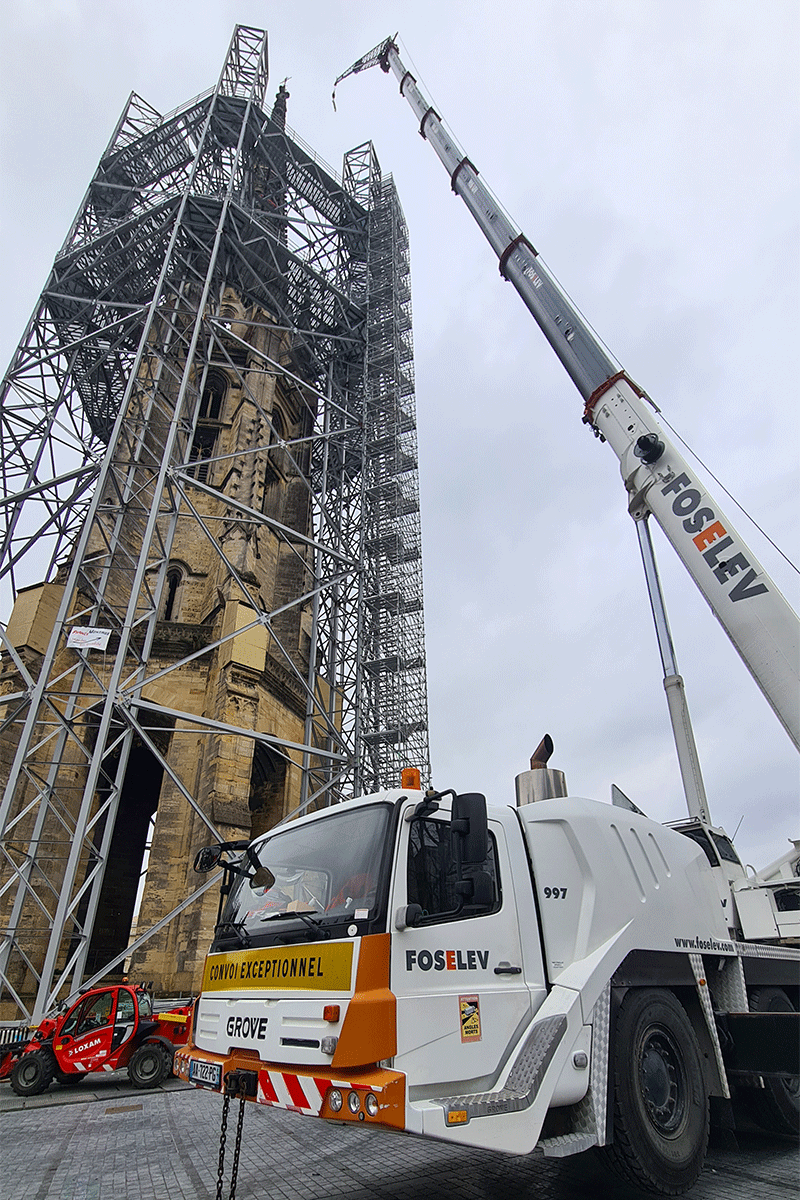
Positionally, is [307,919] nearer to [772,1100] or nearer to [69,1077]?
[772,1100]

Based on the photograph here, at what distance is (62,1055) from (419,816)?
7391 mm

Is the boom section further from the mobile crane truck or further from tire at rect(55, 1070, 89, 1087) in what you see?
tire at rect(55, 1070, 89, 1087)

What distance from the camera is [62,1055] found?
803 cm

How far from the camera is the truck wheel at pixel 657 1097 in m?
3.76

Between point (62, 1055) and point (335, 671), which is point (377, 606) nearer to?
point (335, 671)

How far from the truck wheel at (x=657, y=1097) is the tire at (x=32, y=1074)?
704 cm

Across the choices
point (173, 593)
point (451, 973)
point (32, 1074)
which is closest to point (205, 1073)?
point (451, 973)

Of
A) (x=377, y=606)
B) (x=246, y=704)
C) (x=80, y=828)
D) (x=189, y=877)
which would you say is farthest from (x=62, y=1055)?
(x=377, y=606)

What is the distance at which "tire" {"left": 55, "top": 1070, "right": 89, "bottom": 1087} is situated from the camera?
8062mm

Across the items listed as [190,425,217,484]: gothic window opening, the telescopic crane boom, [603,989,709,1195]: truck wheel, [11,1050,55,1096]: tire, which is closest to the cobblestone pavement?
[603,989,709,1195]: truck wheel

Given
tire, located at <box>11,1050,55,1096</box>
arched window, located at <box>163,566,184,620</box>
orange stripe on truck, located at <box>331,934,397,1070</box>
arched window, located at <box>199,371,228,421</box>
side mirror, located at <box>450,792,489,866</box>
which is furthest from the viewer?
arched window, located at <box>199,371,228,421</box>

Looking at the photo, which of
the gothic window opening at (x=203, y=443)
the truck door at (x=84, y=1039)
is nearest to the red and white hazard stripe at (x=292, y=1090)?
the truck door at (x=84, y=1039)

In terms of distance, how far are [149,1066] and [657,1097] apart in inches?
262

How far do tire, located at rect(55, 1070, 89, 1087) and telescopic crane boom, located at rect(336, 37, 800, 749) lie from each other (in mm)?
8801
